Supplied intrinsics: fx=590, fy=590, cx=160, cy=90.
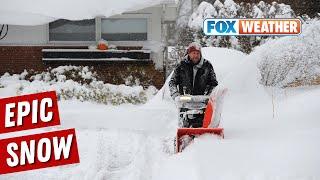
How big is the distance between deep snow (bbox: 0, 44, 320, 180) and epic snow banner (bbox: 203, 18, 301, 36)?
25.2 inches

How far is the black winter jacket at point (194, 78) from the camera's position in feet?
27.2

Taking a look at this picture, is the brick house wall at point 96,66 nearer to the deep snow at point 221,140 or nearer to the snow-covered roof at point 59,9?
the snow-covered roof at point 59,9

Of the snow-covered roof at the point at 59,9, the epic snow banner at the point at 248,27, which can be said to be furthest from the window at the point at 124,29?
the epic snow banner at the point at 248,27

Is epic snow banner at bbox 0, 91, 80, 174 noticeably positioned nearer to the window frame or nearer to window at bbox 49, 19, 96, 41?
the window frame

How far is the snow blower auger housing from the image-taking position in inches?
292

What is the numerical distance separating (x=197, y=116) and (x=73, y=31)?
33.5 ft

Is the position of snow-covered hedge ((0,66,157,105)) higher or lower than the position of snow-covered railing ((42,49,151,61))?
lower

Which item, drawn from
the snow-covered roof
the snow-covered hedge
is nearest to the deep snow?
the snow-covered hedge

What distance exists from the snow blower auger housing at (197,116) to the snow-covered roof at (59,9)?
332 inches

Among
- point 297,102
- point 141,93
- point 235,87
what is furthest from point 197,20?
point 297,102

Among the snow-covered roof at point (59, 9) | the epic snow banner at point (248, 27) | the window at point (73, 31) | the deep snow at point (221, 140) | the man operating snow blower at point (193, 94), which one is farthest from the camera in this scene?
the window at point (73, 31)

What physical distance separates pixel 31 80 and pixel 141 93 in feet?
11.5

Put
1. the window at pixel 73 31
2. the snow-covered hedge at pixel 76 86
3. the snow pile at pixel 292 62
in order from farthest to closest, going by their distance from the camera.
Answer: the window at pixel 73 31 < the snow-covered hedge at pixel 76 86 < the snow pile at pixel 292 62

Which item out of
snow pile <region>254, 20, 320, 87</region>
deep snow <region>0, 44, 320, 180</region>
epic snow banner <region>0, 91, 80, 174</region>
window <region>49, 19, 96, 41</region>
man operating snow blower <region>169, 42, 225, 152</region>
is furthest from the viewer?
window <region>49, 19, 96, 41</region>
